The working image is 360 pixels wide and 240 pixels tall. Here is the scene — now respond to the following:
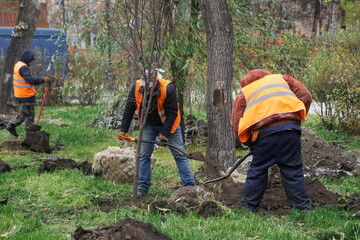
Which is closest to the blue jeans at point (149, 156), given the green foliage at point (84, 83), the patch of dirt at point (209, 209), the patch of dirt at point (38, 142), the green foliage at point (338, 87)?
the patch of dirt at point (209, 209)

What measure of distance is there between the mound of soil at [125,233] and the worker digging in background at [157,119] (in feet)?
6.03

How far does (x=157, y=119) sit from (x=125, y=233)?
235cm

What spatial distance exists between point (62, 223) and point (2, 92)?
8074mm

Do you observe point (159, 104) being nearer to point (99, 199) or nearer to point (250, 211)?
point (99, 199)

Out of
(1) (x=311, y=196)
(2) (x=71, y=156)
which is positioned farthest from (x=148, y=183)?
(2) (x=71, y=156)

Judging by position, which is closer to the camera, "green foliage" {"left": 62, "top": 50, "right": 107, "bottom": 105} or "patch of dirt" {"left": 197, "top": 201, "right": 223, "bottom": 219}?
"patch of dirt" {"left": 197, "top": 201, "right": 223, "bottom": 219}

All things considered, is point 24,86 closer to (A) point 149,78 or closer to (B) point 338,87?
(A) point 149,78

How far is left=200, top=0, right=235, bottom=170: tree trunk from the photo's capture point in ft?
18.9

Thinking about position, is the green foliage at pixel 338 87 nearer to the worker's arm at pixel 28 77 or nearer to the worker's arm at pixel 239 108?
the worker's arm at pixel 239 108

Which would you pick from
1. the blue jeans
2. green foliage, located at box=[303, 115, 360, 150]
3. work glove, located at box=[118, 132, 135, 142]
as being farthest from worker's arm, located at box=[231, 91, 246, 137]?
green foliage, located at box=[303, 115, 360, 150]

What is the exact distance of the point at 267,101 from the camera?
169 inches

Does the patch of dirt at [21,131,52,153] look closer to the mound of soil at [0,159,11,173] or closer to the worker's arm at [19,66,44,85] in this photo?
the worker's arm at [19,66,44,85]

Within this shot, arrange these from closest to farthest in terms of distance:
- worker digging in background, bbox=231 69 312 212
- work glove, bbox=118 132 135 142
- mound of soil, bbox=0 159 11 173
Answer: worker digging in background, bbox=231 69 312 212 < work glove, bbox=118 132 135 142 < mound of soil, bbox=0 159 11 173

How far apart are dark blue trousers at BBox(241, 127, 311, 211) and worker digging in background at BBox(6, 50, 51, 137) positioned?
19.0 feet
